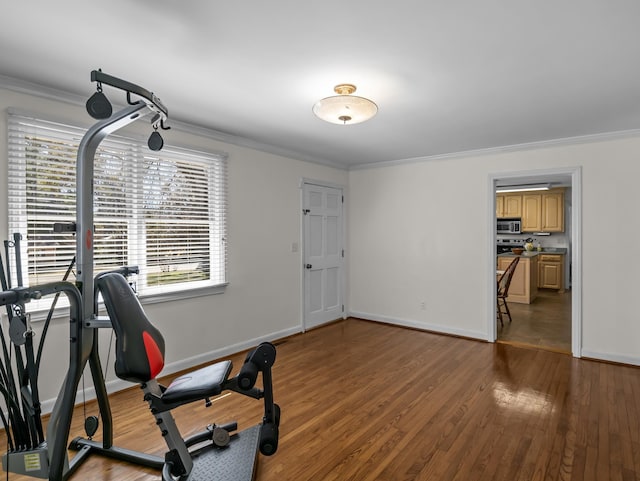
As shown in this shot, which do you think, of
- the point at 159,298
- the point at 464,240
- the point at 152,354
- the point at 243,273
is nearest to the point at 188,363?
the point at 159,298

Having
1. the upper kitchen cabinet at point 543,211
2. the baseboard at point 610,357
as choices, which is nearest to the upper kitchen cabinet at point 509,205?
the upper kitchen cabinet at point 543,211

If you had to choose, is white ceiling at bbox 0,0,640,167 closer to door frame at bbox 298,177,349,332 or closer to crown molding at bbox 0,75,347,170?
crown molding at bbox 0,75,347,170

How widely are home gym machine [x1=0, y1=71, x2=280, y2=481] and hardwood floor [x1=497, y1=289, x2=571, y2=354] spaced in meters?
3.80

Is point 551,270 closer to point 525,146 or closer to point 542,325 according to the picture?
point 542,325

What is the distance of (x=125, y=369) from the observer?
189cm

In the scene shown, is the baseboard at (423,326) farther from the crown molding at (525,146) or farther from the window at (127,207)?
the window at (127,207)

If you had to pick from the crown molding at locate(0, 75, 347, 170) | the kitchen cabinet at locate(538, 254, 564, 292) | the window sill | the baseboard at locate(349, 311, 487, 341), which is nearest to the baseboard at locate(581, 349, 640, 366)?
the baseboard at locate(349, 311, 487, 341)

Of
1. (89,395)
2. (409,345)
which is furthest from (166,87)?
(409,345)

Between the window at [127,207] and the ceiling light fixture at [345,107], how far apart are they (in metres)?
1.62

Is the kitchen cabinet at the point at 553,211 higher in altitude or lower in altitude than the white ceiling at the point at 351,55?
lower

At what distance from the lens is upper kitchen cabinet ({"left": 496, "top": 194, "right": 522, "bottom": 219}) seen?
827 centimetres

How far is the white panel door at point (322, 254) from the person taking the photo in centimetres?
507

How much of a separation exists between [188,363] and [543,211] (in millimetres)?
7753

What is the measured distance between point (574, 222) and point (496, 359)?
1.72 m
